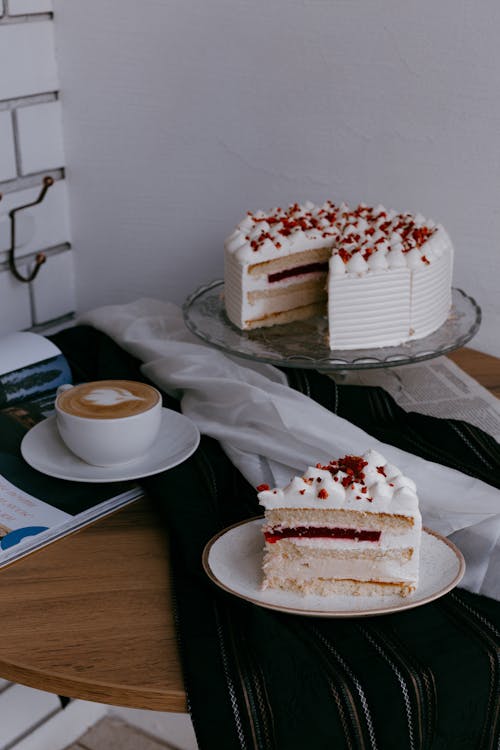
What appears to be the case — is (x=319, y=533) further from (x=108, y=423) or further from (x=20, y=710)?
(x=20, y=710)

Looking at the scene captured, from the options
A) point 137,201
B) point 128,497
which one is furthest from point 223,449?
point 137,201

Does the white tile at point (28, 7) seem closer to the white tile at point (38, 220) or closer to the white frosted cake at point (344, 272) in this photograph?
the white tile at point (38, 220)

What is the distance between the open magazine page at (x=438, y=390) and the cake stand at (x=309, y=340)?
90 mm

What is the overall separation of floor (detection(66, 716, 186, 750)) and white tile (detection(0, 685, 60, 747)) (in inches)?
4.2

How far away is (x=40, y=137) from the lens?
178 cm

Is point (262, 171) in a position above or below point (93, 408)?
above

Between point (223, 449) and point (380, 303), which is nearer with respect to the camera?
point (223, 449)

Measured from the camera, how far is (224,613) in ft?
2.89

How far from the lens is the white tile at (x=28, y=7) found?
164 centimetres

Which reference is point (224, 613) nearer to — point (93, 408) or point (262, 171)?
point (93, 408)

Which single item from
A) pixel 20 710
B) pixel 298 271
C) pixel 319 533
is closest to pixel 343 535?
pixel 319 533

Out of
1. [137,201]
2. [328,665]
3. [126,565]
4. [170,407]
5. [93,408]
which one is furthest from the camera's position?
[137,201]

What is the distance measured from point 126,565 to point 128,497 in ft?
0.42

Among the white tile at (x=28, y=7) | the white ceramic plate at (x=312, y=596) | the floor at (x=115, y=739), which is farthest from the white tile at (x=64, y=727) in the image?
the white tile at (x=28, y=7)
